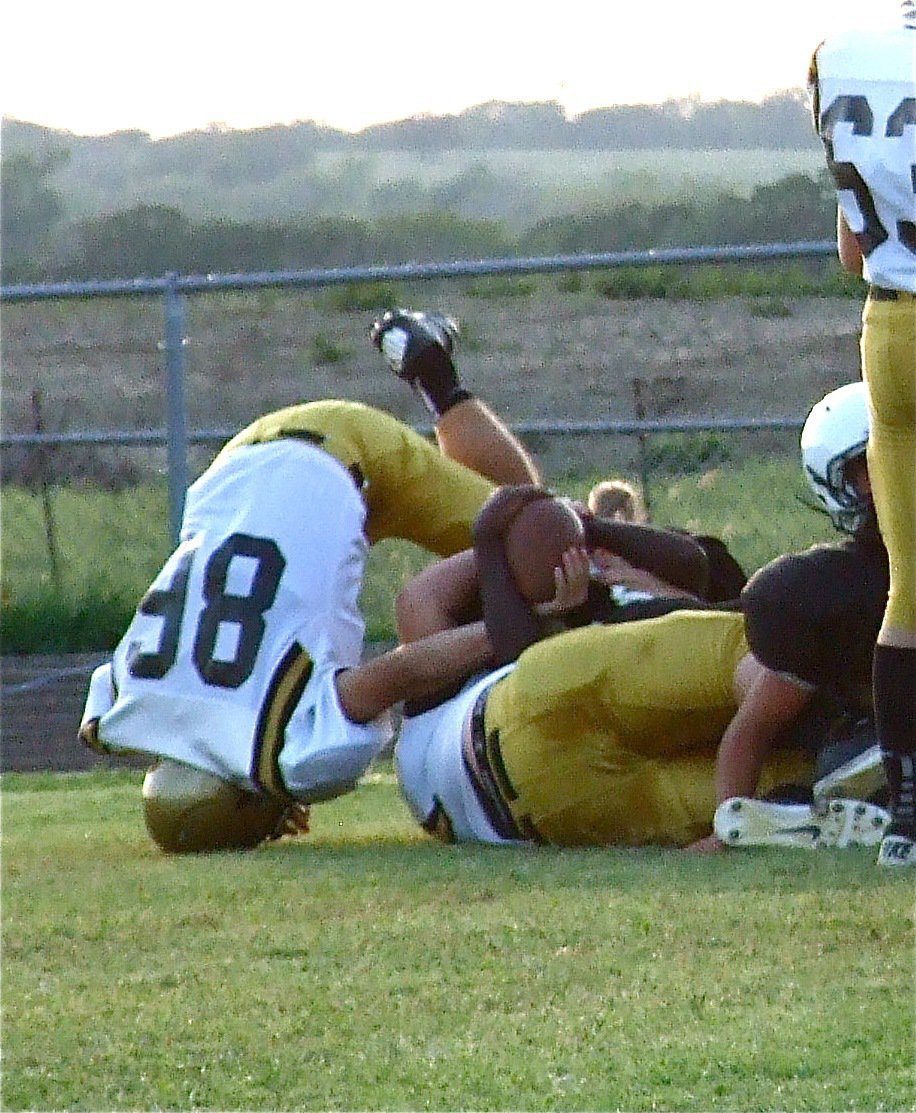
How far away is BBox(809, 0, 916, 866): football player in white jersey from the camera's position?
175 inches

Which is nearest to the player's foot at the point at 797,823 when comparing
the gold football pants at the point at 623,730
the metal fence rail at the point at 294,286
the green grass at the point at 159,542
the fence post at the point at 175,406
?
the gold football pants at the point at 623,730

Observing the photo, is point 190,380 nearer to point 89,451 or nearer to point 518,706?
point 89,451

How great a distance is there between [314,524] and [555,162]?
1619cm

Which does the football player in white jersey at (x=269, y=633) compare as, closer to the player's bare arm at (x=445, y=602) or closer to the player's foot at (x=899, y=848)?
the player's bare arm at (x=445, y=602)

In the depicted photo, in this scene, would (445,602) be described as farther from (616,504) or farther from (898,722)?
(898,722)

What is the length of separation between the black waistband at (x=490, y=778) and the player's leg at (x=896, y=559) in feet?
3.44

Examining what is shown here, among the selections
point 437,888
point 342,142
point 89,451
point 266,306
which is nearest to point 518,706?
point 437,888

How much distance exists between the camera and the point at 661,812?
17.3ft

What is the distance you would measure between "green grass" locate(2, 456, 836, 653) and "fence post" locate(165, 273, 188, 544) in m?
1.20

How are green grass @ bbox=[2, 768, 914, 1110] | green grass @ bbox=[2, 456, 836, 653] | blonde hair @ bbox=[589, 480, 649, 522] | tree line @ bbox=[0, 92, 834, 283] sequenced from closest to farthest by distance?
green grass @ bbox=[2, 768, 914, 1110] → blonde hair @ bbox=[589, 480, 649, 522] → green grass @ bbox=[2, 456, 836, 653] → tree line @ bbox=[0, 92, 834, 283]

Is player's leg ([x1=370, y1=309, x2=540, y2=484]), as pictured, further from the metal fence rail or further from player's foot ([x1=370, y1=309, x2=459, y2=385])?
the metal fence rail

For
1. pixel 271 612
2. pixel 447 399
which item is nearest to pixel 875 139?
pixel 271 612

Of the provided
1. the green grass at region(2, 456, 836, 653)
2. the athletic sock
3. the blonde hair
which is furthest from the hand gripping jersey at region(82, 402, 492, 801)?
the green grass at region(2, 456, 836, 653)

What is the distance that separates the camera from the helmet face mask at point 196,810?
225 inches
